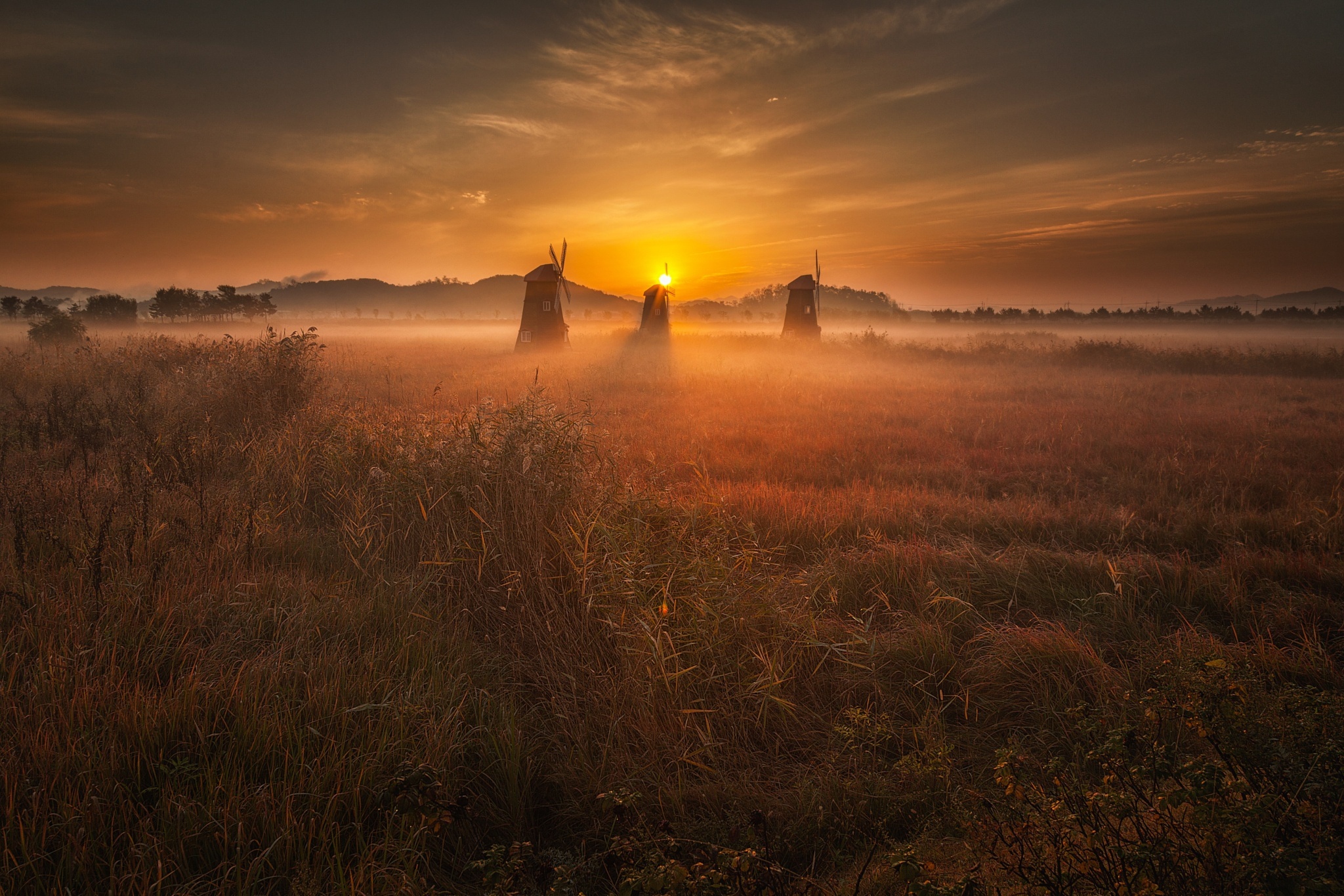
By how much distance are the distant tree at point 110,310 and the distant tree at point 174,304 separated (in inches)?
502

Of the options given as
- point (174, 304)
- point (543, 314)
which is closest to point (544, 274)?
point (543, 314)

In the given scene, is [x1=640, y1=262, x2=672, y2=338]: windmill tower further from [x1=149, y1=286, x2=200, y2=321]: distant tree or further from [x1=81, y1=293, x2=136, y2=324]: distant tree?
[x1=149, y1=286, x2=200, y2=321]: distant tree

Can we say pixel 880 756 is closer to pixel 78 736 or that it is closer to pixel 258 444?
pixel 78 736

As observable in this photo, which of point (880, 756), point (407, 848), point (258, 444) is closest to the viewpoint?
point (407, 848)

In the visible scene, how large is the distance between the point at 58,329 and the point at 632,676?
3420 centimetres

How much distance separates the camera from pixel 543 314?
3922cm

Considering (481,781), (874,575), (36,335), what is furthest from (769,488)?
(36,335)

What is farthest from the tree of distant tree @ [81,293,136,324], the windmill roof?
the windmill roof

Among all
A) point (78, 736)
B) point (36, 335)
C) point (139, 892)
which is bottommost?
point (139, 892)

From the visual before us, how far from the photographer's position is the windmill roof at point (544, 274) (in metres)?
39.8

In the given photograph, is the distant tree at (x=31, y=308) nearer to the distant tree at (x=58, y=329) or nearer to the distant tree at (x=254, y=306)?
the distant tree at (x=254, y=306)

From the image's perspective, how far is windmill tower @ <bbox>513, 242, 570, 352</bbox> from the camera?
1513 inches

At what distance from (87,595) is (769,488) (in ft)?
21.7

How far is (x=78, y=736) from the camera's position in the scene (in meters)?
2.81
